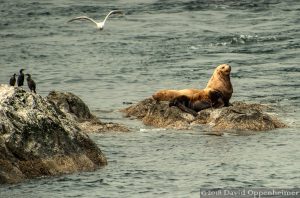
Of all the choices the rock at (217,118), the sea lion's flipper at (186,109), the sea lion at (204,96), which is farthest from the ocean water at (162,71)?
the sea lion at (204,96)

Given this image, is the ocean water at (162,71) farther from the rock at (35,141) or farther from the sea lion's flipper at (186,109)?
the sea lion's flipper at (186,109)

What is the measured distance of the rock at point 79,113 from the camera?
71.6 feet

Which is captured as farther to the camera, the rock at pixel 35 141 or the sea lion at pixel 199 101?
the sea lion at pixel 199 101

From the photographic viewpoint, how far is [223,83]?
24.0m

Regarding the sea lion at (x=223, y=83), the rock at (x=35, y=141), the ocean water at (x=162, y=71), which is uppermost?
the rock at (x=35, y=141)

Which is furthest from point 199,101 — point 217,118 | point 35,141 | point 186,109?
point 35,141

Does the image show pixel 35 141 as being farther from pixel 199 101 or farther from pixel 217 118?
pixel 199 101

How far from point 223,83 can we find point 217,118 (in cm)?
231

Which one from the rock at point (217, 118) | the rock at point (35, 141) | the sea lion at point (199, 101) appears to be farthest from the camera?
the sea lion at point (199, 101)

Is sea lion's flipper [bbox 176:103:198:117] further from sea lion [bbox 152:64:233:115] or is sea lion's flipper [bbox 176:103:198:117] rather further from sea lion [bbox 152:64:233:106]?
sea lion [bbox 152:64:233:106]

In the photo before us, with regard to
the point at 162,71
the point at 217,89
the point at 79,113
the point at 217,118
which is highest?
the point at 217,89

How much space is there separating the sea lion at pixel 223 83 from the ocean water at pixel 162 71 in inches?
A: 54.7

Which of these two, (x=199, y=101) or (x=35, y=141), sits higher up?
(x=35, y=141)

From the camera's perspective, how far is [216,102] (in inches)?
922
